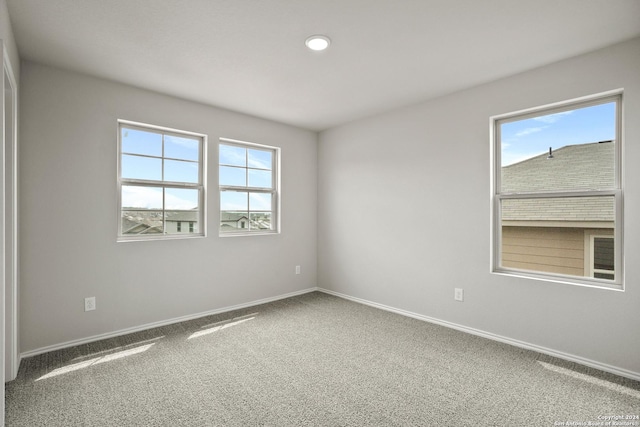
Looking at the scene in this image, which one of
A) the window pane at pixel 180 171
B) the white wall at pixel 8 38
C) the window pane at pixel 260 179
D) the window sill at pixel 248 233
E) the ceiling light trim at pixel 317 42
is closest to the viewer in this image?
the white wall at pixel 8 38

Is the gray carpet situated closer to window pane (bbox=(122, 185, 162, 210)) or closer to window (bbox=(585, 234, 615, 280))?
window (bbox=(585, 234, 615, 280))

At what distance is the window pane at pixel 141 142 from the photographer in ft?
10.7

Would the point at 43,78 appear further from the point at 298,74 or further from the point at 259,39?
the point at 298,74

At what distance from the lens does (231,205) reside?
409 cm

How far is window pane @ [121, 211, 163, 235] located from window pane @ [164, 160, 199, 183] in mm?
432

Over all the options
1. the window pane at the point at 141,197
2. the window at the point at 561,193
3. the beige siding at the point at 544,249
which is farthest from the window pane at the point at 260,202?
the beige siding at the point at 544,249

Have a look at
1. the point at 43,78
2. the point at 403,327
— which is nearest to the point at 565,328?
the point at 403,327

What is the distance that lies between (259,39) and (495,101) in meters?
2.30

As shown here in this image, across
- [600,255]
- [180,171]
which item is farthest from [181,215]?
[600,255]

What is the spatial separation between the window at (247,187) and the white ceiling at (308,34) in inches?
38.0

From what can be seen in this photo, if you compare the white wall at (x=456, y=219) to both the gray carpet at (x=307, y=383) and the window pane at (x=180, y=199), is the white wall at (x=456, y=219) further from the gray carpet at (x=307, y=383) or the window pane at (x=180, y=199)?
the window pane at (x=180, y=199)

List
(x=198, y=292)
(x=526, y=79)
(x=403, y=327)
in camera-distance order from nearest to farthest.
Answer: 1. (x=526, y=79)
2. (x=403, y=327)
3. (x=198, y=292)

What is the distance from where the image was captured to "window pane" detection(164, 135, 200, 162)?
3.55 metres

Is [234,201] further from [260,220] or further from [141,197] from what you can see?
[141,197]
